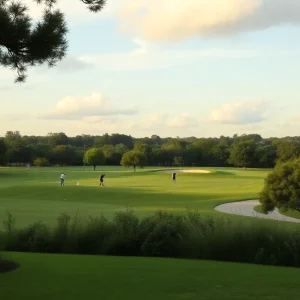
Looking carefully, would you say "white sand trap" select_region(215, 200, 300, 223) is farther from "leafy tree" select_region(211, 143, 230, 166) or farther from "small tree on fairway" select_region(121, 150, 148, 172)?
"leafy tree" select_region(211, 143, 230, 166)

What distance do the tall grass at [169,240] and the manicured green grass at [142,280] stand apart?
125 cm

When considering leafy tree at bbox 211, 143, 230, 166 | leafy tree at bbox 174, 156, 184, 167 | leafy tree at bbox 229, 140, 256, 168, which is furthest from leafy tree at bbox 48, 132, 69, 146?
leafy tree at bbox 229, 140, 256, 168

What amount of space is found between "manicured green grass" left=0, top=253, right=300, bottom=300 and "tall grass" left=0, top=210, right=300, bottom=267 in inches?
49.0

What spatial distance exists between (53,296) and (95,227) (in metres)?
6.36

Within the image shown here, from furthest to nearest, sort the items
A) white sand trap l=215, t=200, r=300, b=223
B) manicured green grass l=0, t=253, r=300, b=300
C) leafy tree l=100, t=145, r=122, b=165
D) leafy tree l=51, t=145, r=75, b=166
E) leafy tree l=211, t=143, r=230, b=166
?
leafy tree l=100, t=145, r=122, b=165 < leafy tree l=211, t=143, r=230, b=166 < leafy tree l=51, t=145, r=75, b=166 < white sand trap l=215, t=200, r=300, b=223 < manicured green grass l=0, t=253, r=300, b=300

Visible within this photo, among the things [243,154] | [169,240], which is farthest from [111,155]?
[169,240]

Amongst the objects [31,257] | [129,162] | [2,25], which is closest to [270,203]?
[31,257]

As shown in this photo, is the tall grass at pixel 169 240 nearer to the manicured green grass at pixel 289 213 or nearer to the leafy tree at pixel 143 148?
the manicured green grass at pixel 289 213

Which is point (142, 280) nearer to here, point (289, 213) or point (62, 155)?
point (289, 213)

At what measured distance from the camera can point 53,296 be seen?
6766mm

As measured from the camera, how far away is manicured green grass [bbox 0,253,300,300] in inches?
271

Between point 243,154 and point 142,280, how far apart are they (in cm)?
11061

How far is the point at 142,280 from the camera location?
7.98 m

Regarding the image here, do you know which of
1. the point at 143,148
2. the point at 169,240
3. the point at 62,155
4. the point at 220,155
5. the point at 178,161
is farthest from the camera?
the point at 62,155
